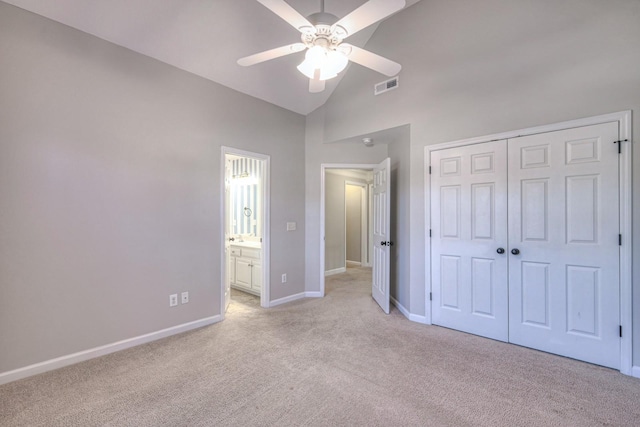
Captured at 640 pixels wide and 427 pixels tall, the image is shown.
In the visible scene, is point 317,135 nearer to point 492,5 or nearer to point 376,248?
point 376,248

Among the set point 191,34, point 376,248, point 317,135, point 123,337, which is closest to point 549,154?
point 376,248

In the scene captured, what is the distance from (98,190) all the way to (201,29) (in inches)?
72.8

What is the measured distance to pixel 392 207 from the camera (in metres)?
4.29

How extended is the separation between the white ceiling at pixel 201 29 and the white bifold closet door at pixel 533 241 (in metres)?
2.25

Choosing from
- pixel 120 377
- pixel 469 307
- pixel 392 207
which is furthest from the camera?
pixel 392 207

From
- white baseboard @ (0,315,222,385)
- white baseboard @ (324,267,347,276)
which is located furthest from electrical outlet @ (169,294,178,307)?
white baseboard @ (324,267,347,276)

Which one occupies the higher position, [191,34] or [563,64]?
[191,34]

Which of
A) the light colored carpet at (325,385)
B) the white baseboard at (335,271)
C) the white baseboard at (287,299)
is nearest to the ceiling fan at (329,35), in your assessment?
the light colored carpet at (325,385)

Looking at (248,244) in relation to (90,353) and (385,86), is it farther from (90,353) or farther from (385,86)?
(385,86)

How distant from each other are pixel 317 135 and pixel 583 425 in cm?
412

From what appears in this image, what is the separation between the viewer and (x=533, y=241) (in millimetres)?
2822

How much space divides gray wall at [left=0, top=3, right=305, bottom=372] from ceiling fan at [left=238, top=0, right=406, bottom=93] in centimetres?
146

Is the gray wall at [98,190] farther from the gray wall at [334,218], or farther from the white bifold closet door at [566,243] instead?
the white bifold closet door at [566,243]

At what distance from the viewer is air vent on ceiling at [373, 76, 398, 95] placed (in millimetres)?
3643
